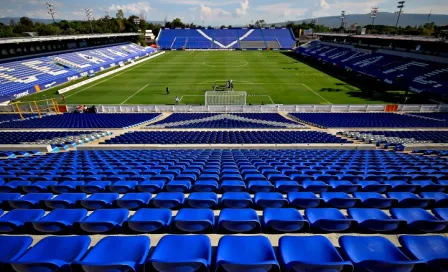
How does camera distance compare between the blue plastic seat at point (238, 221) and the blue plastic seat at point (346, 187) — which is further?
the blue plastic seat at point (346, 187)

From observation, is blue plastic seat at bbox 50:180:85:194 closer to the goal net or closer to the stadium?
the stadium

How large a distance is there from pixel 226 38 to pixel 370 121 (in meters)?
92.2

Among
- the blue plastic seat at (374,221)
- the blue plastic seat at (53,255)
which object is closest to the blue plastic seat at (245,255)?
the blue plastic seat at (53,255)

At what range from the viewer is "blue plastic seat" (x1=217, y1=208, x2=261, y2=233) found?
396 cm

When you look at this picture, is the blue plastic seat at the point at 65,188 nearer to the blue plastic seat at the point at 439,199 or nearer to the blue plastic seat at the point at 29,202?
the blue plastic seat at the point at 29,202

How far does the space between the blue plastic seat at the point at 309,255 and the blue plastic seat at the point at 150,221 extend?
6.76 ft

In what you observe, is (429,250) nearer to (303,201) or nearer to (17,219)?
(303,201)

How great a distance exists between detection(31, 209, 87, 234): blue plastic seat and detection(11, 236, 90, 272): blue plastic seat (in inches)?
31.2

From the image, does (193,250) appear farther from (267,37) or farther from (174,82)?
(267,37)

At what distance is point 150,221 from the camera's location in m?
4.02

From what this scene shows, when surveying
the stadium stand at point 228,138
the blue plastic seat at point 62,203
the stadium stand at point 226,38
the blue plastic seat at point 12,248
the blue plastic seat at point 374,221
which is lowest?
the stadium stand at point 228,138

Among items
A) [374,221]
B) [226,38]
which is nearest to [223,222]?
[374,221]

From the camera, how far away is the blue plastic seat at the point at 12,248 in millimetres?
3091

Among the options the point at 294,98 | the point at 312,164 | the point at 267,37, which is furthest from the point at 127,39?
the point at 312,164
